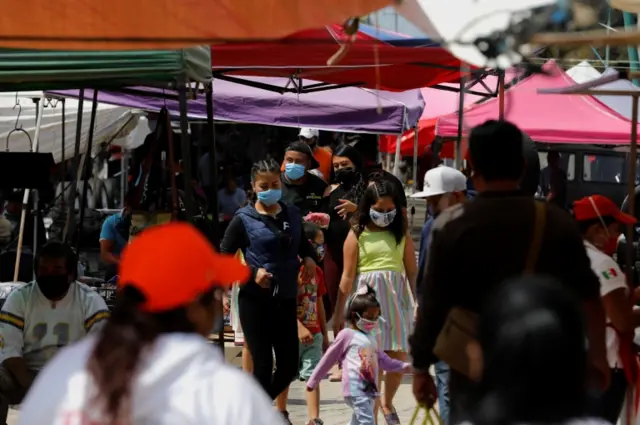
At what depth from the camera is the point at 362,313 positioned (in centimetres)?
774

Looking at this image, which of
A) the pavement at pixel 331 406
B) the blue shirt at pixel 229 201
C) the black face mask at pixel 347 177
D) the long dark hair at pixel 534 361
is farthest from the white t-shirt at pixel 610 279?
the blue shirt at pixel 229 201

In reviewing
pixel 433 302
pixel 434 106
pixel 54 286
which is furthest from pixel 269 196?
pixel 434 106

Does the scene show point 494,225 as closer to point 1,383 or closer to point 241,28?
point 241,28

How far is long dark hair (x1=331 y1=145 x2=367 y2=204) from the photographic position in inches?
420

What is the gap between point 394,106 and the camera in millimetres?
12648

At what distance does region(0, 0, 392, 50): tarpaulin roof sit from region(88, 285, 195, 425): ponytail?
2510 millimetres

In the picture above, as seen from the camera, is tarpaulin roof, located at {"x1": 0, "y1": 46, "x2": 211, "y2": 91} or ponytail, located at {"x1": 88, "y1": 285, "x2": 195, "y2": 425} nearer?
ponytail, located at {"x1": 88, "y1": 285, "x2": 195, "y2": 425}

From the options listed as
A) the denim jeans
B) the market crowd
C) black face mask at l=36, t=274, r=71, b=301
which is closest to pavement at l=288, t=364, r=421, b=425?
the market crowd

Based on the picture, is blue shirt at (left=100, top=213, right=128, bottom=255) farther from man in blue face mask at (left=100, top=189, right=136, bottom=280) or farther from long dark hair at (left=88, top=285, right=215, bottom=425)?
long dark hair at (left=88, top=285, right=215, bottom=425)

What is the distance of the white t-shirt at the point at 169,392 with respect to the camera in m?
2.81

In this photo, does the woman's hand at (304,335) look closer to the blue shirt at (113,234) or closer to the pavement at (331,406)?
the pavement at (331,406)

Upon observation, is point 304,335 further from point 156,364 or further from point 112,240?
point 156,364

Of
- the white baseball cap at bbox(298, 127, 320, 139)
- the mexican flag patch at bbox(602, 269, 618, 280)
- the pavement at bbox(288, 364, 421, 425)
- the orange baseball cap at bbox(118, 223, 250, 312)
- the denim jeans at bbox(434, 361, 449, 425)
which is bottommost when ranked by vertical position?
the pavement at bbox(288, 364, 421, 425)

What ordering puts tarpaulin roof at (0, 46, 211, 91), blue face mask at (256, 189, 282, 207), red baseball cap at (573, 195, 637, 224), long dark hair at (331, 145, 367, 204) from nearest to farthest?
tarpaulin roof at (0, 46, 211, 91)
red baseball cap at (573, 195, 637, 224)
blue face mask at (256, 189, 282, 207)
long dark hair at (331, 145, 367, 204)
